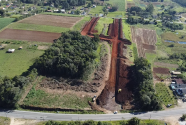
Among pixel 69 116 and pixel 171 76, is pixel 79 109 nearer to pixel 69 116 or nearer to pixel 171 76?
pixel 69 116

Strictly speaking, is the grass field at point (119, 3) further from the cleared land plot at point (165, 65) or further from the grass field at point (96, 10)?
the cleared land plot at point (165, 65)

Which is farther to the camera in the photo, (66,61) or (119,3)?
(119,3)

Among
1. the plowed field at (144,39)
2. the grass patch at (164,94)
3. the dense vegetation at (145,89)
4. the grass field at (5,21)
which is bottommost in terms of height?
the grass patch at (164,94)

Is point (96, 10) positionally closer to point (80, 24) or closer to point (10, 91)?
point (80, 24)

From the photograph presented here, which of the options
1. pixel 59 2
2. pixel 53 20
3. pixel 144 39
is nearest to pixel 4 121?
pixel 144 39

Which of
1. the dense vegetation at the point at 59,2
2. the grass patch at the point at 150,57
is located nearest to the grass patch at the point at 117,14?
the dense vegetation at the point at 59,2

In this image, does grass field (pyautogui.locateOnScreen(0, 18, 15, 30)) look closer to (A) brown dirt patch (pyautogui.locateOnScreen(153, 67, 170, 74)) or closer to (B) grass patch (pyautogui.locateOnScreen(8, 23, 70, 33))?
(B) grass patch (pyautogui.locateOnScreen(8, 23, 70, 33))
